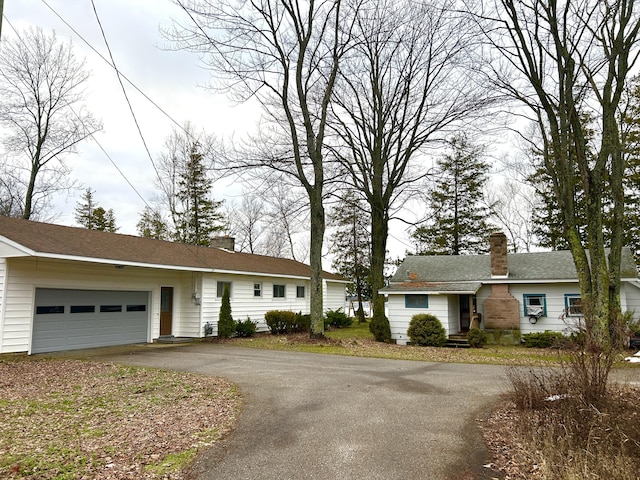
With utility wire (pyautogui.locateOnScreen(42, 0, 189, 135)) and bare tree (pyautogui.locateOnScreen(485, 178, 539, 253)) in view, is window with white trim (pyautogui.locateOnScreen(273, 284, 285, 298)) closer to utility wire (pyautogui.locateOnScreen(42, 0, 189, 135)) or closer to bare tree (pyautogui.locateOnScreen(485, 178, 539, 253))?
utility wire (pyautogui.locateOnScreen(42, 0, 189, 135))

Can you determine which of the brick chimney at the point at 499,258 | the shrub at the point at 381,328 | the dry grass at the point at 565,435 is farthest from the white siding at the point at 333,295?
the dry grass at the point at 565,435

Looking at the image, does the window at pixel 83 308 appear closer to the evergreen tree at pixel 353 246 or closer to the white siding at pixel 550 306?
Result: the white siding at pixel 550 306

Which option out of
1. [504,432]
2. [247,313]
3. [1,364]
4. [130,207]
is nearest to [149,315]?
[247,313]

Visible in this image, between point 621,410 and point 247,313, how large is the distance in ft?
53.7

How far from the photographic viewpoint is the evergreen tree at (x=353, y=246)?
1364 inches

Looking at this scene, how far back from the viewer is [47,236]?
1351cm

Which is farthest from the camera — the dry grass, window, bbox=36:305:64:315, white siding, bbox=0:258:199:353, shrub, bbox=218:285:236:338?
shrub, bbox=218:285:236:338

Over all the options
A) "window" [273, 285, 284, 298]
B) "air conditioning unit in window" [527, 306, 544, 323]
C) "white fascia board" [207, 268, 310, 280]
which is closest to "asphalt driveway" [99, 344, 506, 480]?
"white fascia board" [207, 268, 310, 280]

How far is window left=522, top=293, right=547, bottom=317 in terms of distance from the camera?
1780cm

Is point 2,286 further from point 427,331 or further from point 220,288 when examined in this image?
point 427,331

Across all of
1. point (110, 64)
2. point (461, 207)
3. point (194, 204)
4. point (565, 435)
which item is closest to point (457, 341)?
point (565, 435)

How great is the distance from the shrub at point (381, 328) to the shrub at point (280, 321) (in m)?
3.94

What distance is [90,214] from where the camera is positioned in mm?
39938

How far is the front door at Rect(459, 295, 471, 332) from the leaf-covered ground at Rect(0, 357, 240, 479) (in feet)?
46.1
